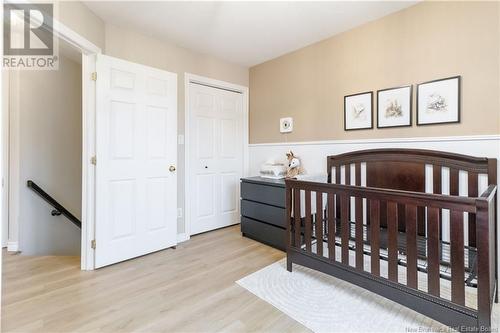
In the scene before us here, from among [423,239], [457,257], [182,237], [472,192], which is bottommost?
[182,237]

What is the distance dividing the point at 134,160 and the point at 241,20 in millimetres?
1717

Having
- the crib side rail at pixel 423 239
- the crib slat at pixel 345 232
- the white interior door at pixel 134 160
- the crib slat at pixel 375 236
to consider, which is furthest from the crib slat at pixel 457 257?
the white interior door at pixel 134 160

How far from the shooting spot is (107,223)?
2.34 m

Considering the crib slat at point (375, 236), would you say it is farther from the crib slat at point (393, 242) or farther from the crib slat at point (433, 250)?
the crib slat at point (433, 250)

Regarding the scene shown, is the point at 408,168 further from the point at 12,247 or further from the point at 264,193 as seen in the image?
the point at 12,247

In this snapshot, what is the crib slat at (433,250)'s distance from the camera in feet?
4.78

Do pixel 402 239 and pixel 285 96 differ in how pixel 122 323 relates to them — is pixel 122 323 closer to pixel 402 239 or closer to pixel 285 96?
pixel 402 239

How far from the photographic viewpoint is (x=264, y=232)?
2.88 meters

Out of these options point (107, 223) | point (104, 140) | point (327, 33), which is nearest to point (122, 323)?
point (107, 223)

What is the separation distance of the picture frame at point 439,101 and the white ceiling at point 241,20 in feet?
2.50

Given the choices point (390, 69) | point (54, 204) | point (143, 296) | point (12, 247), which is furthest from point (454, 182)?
point (12, 247)

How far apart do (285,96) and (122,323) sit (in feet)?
9.29

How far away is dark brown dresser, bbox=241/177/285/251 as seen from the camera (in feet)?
8.90

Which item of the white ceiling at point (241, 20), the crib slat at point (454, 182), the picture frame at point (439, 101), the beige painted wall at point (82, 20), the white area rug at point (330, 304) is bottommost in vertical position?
the white area rug at point (330, 304)
